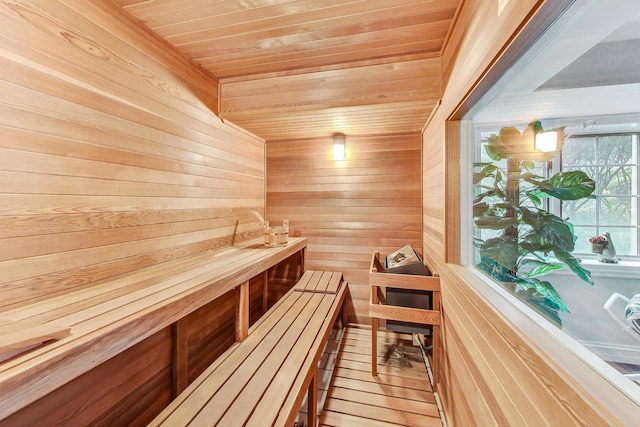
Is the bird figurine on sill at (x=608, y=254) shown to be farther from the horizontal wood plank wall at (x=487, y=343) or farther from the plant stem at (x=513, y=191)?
the plant stem at (x=513, y=191)

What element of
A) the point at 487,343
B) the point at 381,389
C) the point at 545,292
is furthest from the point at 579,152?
the point at 381,389

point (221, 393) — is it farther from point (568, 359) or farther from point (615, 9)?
point (615, 9)

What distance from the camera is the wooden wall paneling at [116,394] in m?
Result: 1.06

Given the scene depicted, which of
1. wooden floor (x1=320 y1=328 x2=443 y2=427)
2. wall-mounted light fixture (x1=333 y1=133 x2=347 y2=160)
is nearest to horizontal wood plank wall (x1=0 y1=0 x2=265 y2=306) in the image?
wall-mounted light fixture (x1=333 y1=133 x2=347 y2=160)

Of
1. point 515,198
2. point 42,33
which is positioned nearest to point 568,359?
point 515,198

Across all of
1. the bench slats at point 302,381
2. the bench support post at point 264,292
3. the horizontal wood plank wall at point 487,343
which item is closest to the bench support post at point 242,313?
the bench slats at point 302,381

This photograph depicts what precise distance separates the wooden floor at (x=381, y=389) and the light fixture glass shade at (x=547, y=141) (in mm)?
1833

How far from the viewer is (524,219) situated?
3.88ft

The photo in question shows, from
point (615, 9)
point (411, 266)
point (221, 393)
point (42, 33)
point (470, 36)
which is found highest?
point (470, 36)

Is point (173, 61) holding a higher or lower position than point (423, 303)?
higher

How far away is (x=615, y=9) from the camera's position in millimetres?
767

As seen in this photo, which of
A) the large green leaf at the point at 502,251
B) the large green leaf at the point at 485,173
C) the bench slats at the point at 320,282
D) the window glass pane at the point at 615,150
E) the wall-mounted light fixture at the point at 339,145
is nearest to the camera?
the window glass pane at the point at 615,150

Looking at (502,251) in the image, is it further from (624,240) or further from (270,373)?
(270,373)

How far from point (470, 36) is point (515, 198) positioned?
0.86 meters
